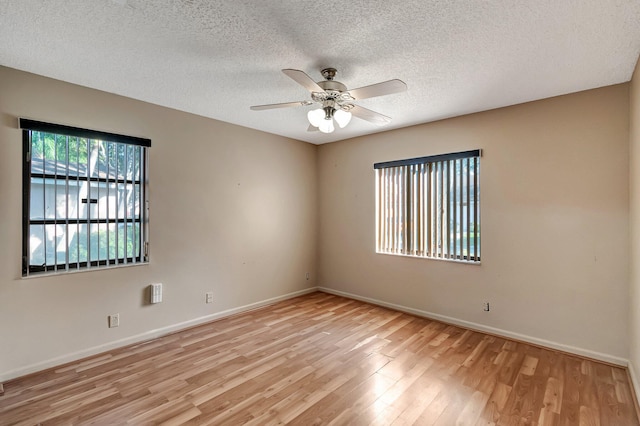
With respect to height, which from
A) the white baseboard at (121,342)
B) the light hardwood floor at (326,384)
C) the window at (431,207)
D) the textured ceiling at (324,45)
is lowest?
the light hardwood floor at (326,384)

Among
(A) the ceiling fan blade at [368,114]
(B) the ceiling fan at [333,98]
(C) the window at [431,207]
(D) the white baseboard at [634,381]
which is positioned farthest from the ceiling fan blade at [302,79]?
(D) the white baseboard at [634,381]

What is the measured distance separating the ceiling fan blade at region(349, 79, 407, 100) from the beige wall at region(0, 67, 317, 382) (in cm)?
228

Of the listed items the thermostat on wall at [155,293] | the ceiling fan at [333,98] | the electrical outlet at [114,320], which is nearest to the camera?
the ceiling fan at [333,98]

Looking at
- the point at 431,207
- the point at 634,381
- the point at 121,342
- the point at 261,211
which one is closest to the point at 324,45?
the point at 431,207

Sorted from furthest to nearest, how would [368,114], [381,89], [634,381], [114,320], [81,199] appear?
1. [114,320]
2. [81,199]
3. [368,114]
4. [634,381]
5. [381,89]

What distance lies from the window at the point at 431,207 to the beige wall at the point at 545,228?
0.43ft

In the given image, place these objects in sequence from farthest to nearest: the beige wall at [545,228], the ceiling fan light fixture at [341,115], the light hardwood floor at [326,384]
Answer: the beige wall at [545,228] < the ceiling fan light fixture at [341,115] < the light hardwood floor at [326,384]

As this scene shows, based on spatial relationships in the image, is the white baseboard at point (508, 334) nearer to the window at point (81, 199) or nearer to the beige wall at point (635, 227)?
the beige wall at point (635, 227)

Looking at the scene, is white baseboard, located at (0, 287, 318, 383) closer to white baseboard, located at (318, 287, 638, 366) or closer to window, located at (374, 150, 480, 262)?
white baseboard, located at (318, 287, 638, 366)

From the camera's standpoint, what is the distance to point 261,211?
4.48 meters

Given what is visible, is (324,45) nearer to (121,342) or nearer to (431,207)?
(431,207)

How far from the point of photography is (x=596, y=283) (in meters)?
2.85

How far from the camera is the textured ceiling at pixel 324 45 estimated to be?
177cm

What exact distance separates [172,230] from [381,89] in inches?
108
